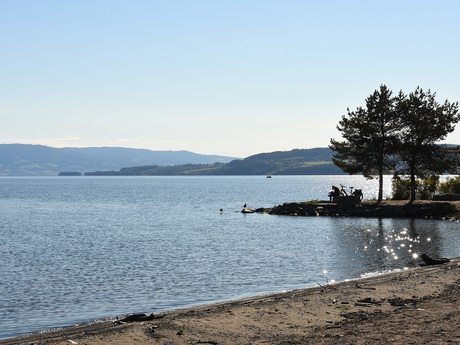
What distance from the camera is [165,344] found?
13.3 m

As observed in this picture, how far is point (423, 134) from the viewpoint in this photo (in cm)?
6116

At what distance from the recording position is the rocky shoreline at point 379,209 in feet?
192

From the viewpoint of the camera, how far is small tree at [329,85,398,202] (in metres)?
63.1

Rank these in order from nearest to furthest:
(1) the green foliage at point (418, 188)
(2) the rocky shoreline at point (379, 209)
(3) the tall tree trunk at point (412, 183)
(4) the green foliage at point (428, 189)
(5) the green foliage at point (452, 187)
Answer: (2) the rocky shoreline at point (379, 209), (3) the tall tree trunk at point (412, 183), (5) the green foliage at point (452, 187), (4) the green foliage at point (428, 189), (1) the green foliage at point (418, 188)

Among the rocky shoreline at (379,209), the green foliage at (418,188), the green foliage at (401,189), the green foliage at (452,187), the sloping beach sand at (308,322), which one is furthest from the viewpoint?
the green foliage at (401,189)

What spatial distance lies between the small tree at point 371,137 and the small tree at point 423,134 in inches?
53.2

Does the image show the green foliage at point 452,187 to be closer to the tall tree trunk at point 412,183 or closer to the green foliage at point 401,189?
the green foliage at point 401,189

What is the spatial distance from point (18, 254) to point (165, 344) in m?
26.2

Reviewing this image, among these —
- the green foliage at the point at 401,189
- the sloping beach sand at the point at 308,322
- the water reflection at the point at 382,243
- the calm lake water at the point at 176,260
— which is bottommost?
the calm lake water at the point at 176,260

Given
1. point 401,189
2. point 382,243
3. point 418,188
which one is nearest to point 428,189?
point 418,188

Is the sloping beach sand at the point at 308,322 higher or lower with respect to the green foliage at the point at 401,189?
lower

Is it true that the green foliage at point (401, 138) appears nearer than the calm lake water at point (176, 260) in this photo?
No

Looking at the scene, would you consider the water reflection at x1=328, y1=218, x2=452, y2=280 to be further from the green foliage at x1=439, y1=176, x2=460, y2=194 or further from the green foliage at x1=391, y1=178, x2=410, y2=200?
the green foliage at x1=439, y1=176, x2=460, y2=194

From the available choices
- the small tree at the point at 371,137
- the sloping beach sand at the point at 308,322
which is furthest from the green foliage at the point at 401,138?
the sloping beach sand at the point at 308,322
